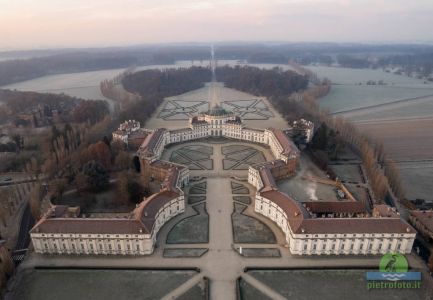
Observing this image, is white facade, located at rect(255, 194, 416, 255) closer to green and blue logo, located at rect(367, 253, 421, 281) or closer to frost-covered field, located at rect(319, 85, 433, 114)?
green and blue logo, located at rect(367, 253, 421, 281)

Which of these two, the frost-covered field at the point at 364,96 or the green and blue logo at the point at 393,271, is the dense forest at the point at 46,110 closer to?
the green and blue logo at the point at 393,271

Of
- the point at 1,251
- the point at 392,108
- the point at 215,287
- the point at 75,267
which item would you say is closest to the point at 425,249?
the point at 215,287

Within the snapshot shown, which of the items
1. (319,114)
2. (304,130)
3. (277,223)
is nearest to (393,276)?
(277,223)

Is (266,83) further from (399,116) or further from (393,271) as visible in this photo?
(393,271)

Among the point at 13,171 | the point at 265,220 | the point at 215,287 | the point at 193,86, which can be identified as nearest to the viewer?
the point at 215,287

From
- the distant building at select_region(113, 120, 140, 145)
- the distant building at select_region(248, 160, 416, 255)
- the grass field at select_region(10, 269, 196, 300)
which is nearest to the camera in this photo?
the grass field at select_region(10, 269, 196, 300)

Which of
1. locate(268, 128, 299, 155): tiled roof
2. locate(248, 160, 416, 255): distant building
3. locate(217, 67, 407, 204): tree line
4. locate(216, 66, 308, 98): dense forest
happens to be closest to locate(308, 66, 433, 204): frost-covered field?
locate(217, 67, 407, 204): tree line

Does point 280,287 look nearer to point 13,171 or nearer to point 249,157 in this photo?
point 249,157
